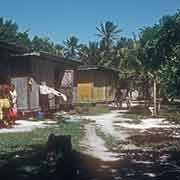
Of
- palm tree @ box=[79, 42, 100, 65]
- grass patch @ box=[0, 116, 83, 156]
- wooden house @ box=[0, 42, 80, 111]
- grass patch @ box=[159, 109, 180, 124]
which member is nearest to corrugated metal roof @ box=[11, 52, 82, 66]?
wooden house @ box=[0, 42, 80, 111]

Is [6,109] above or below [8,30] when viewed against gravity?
below

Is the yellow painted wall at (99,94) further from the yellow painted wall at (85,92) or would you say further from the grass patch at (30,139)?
the grass patch at (30,139)

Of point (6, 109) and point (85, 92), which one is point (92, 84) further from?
point (6, 109)

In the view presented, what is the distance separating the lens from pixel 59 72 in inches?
915

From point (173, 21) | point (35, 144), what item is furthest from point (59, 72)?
point (173, 21)

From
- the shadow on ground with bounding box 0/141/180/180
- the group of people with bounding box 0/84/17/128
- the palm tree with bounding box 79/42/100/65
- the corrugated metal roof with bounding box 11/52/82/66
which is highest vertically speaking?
the palm tree with bounding box 79/42/100/65

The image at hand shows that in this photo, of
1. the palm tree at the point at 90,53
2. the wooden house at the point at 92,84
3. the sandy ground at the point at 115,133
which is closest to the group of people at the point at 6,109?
the sandy ground at the point at 115,133

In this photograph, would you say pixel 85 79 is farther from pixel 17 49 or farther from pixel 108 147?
pixel 108 147


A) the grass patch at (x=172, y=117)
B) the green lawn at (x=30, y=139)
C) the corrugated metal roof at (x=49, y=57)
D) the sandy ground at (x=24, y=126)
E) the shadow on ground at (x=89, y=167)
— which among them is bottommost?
the shadow on ground at (x=89, y=167)

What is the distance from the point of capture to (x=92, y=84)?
103ft

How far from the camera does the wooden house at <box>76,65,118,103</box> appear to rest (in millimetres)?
31109

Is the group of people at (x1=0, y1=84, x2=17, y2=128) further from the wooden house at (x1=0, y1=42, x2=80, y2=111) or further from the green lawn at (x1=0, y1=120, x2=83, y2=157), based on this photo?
the wooden house at (x1=0, y1=42, x2=80, y2=111)

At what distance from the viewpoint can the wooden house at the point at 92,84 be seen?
31.1 meters

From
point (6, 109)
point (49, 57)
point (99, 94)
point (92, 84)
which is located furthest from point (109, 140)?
point (99, 94)
